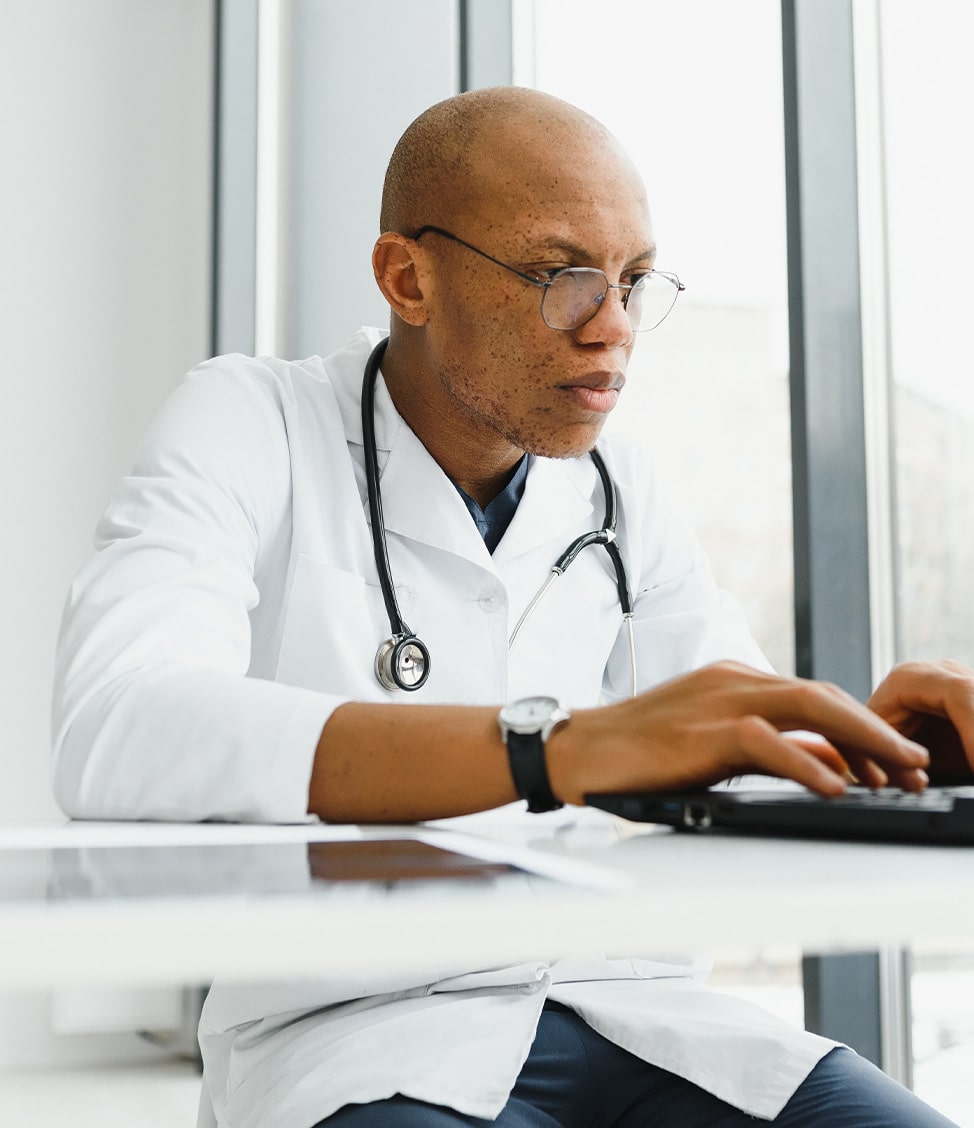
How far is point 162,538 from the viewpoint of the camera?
1026 mm

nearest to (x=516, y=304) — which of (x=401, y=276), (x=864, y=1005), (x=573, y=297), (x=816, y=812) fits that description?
(x=573, y=297)

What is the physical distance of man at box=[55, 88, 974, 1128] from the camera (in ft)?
2.52

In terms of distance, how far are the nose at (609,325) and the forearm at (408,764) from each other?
61 centimetres

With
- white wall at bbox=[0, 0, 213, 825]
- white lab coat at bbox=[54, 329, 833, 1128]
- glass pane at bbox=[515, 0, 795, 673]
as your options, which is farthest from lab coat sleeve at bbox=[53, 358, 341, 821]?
white wall at bbox=[0, 0, 213, 825]

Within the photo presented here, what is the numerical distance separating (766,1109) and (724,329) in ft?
4.12

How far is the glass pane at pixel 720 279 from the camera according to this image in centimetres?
188

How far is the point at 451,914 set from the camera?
1.48 feet

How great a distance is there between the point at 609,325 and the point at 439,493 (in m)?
0.24

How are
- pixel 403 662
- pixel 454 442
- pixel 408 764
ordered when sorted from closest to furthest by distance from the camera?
pixel 408 764
pixel 403 662
pixel 454 442

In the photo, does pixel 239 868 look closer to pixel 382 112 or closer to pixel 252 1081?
pixel 252 1081

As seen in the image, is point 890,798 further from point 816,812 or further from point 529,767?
point 529,767

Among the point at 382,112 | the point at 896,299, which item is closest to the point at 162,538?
the point at 896,299

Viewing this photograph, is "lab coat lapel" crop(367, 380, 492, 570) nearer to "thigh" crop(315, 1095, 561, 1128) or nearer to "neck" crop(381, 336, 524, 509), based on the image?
"neck" crop(381, 336, 524, 509)

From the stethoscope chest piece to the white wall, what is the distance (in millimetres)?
2230
